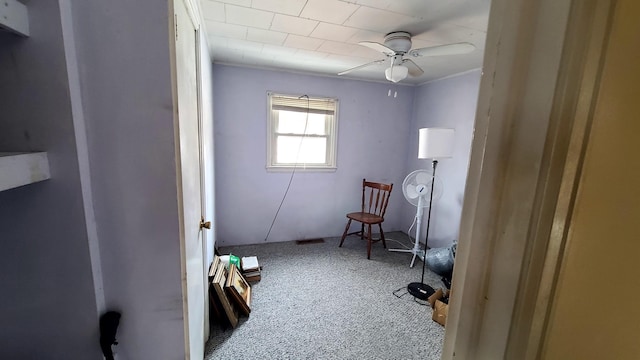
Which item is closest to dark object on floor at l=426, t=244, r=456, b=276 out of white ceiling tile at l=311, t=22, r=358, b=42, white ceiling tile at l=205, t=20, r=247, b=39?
white ceiling tile at l=311, t=22, r=358, b=42

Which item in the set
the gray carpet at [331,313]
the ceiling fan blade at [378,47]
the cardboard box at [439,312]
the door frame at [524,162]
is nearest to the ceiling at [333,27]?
the ceiling fan blade at [378,47]

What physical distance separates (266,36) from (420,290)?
2.66m

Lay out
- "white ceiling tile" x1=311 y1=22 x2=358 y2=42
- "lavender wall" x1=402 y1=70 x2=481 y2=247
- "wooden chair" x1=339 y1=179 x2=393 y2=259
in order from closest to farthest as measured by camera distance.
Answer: "white ceiling tile" x1=311 y1=22 x2=358 y2=42
"lavender wall" x1=402 y1=70 x2=481 y2=247
"wooden chair" x1=339 y1=179 x2=393 y2=259

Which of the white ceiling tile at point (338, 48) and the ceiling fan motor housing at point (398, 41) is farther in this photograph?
the white ceiling tile at point (338, 48)

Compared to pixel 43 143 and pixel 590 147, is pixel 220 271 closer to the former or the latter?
pixel 43 143

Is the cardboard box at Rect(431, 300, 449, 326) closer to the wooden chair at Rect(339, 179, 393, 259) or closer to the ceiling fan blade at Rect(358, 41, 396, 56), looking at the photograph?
the wooden chair at Rect(339, 179, 393, 259)

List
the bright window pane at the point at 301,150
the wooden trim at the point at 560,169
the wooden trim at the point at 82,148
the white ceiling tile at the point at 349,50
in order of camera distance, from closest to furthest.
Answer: the wooden trim at the point at 560,169 → the wooden trim at the point at 82,148 → the white ceiling tile at the point at 349,50 → the bright window pane at the point at 301,150

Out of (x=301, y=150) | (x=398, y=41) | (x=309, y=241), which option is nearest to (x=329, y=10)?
(x=398, y=41)

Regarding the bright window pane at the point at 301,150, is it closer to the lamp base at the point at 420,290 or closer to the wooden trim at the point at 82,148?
the lamp base at the point at 420,290

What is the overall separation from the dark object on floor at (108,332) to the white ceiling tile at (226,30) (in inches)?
76.6

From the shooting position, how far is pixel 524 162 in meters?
0.33

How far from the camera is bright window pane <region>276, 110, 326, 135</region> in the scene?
10.9 ft

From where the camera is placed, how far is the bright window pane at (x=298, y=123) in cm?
332

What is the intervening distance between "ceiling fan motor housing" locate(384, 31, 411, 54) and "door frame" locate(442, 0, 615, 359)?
1754 millimetres
